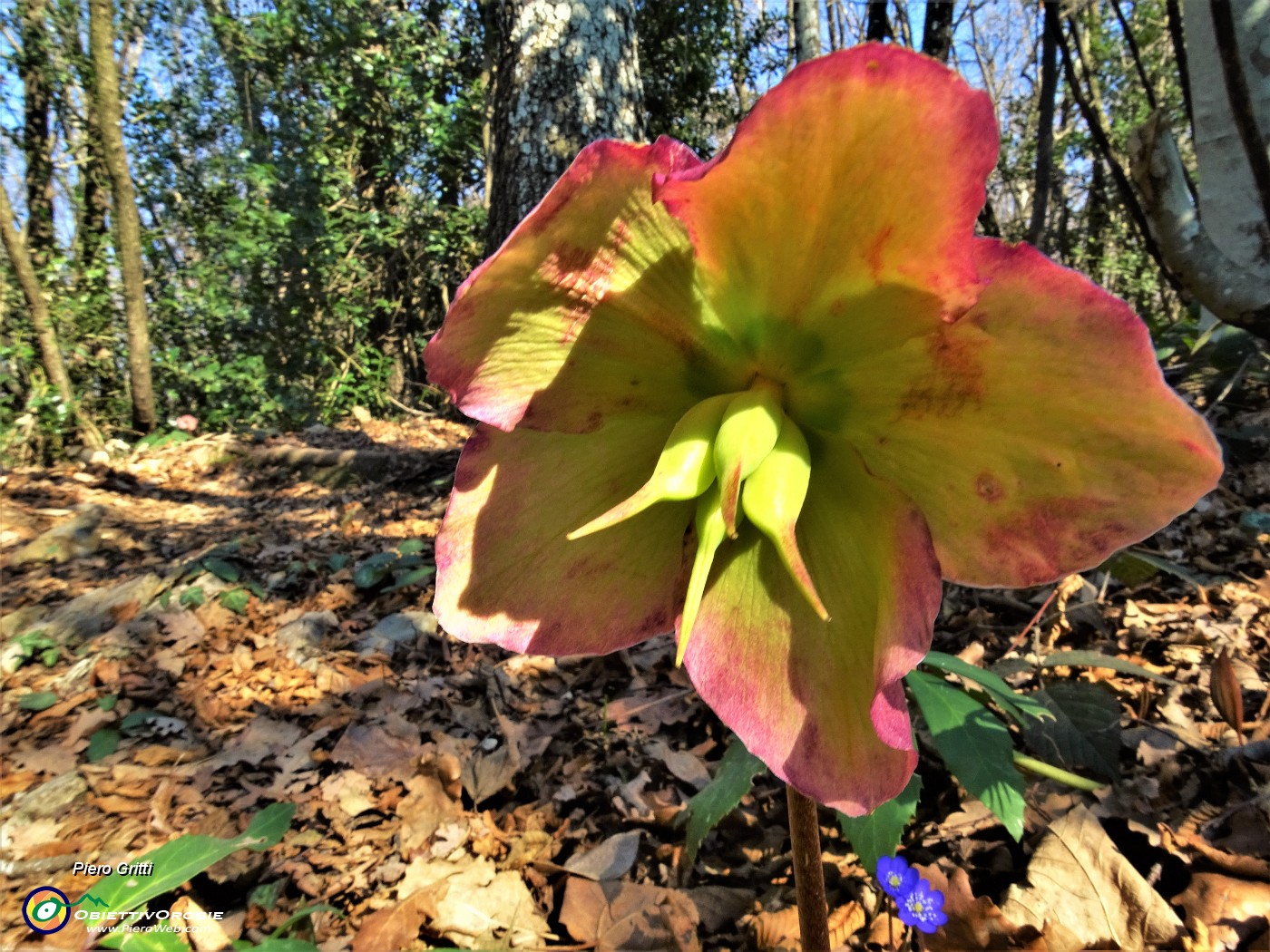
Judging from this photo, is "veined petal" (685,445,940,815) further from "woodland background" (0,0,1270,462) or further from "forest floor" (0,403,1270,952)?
"woodland background" (0,0,1270,462)

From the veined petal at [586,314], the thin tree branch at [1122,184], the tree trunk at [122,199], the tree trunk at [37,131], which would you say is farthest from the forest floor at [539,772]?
the tree trunk at [37,131]

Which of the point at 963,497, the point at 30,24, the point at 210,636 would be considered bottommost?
the point at 210,636

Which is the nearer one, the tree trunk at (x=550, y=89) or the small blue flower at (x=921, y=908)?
the small blue flower at (x=921, y=908)

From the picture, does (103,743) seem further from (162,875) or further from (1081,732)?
(1081,732)

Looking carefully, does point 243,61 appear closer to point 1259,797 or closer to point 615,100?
point 615,100

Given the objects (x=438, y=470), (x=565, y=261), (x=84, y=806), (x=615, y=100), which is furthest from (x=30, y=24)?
(x=565, y=261)

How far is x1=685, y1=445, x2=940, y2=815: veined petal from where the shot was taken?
0.44 m

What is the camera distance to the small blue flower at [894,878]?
83 cm

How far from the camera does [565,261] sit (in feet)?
1.50

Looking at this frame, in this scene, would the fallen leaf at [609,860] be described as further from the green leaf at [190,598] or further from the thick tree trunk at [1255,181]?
the green leaf at [190,598]

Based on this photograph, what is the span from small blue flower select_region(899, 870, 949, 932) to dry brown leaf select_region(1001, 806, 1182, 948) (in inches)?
9.7

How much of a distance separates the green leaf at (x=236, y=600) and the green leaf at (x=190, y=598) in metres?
0.07

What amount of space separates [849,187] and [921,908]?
2.65 feet

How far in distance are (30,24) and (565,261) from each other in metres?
8.61
